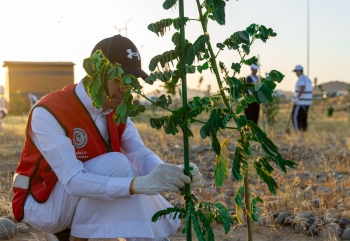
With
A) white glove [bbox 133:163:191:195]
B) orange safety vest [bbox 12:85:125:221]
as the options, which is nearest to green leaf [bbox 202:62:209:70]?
white glove [bbox 133:163:191:195]

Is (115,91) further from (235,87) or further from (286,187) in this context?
(286,187)

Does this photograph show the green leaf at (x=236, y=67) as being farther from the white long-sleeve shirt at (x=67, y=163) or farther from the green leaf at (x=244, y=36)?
the white long-sleeve shirt at (x=67, y=163)

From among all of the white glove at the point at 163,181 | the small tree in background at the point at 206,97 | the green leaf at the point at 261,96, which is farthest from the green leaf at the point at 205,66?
the white glove at the point at 163,181

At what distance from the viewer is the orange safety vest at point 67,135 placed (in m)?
2.61

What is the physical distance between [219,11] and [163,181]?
2.49 ft

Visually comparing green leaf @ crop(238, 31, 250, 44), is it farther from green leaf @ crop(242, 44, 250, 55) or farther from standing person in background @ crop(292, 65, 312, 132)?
standing person in background @ crop(292, 65, 312, 132)

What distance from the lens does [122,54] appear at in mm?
2584

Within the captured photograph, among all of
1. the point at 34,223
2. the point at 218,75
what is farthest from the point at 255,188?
the point at 218,75

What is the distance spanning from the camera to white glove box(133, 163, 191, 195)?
2.22 meters

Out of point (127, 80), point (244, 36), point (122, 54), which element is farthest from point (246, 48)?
point (122, 54)

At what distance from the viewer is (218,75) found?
205 centimetres

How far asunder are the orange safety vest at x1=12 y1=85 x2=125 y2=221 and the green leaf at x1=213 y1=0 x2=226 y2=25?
3.37 ft

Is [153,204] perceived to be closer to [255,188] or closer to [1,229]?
[1,229]

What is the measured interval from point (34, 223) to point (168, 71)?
1.19m
